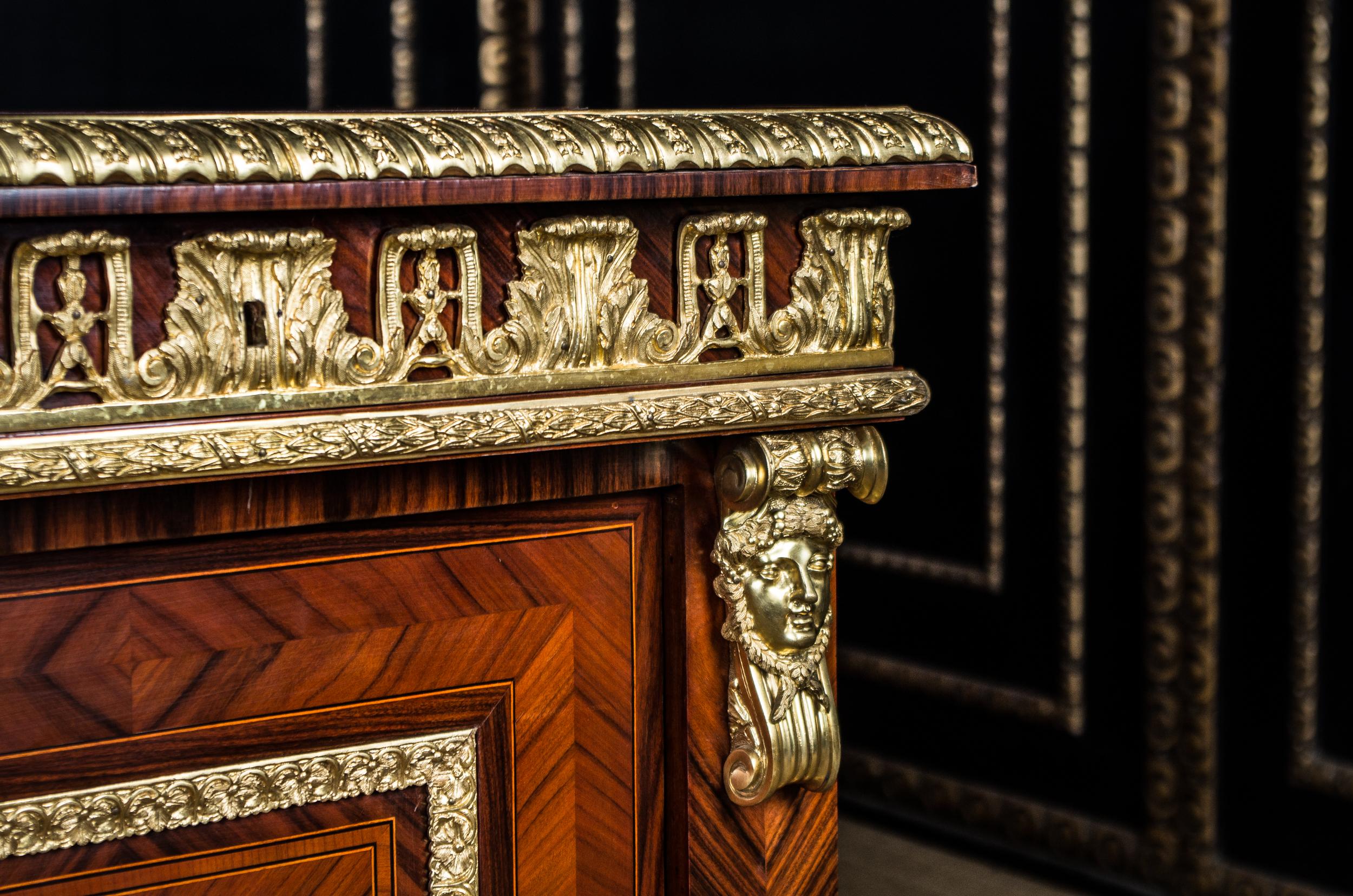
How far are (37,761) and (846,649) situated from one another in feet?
4.96

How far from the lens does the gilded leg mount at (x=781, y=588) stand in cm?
86

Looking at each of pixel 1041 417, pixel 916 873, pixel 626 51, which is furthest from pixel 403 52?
pixel 916 873

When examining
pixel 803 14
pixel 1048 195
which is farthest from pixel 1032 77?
pixel 803 14

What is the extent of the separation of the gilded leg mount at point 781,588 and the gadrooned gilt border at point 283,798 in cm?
16

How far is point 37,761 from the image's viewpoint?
2.39ft

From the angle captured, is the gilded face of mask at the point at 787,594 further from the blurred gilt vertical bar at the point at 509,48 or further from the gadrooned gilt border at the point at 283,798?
the blurred gilt vertical bar at the point at 509,48

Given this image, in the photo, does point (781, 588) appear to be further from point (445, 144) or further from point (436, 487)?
point (445, 144)

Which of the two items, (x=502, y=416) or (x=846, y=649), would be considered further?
(x=846, y=649)

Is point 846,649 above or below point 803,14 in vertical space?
below

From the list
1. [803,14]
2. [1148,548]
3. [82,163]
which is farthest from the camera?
[803,14]

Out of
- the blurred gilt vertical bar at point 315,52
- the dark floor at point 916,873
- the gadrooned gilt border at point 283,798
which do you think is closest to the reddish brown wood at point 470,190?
the gadrooned gilt border at point 283,798

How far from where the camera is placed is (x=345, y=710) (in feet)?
2.61

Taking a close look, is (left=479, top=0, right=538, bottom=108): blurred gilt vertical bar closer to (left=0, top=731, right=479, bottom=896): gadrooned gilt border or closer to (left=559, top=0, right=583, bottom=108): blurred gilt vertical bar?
(left=559, top=0, right=583, bottom=108): blurred gilt vertical bar

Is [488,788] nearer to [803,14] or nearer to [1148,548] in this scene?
[1148,548]
